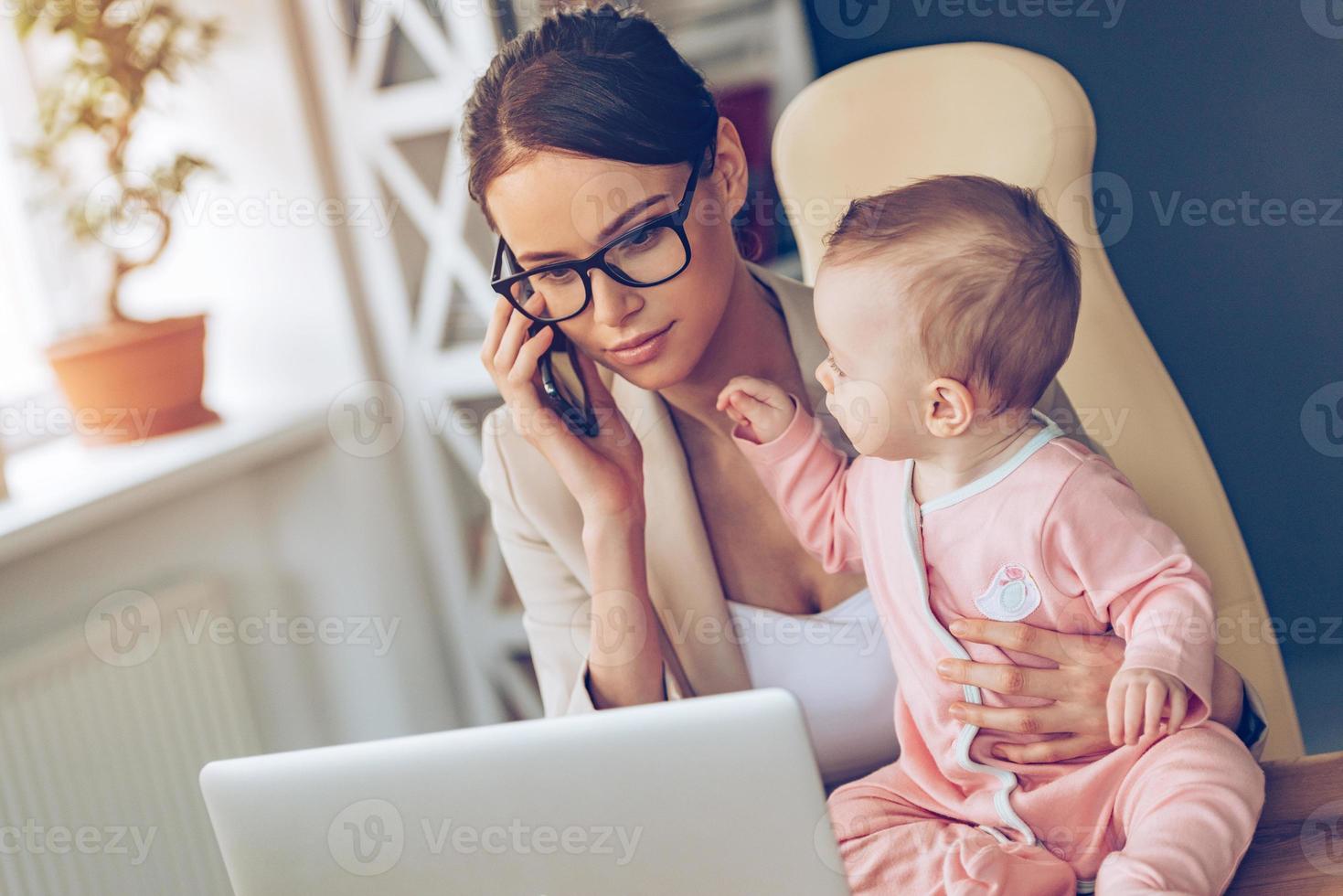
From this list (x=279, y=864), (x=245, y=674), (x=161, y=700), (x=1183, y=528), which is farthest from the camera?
(x=245, y=674)

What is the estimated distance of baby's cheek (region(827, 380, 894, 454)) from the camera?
2.94 feet

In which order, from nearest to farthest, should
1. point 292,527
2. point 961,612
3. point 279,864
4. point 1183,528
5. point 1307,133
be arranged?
point 279,864, point 961,612, point 1183,528, point 1307,133, point 292,527

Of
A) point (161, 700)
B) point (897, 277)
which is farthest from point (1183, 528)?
point (161, 700)

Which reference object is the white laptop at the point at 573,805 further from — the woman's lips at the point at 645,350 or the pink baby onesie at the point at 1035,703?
the woman's lips at the point at 645,350

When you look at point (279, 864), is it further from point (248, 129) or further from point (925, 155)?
point (248, 129)

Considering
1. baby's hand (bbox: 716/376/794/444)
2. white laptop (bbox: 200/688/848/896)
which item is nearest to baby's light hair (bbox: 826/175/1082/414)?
baby's hand (bbox: 716/376/794/444)

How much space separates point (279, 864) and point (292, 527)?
1.41 m

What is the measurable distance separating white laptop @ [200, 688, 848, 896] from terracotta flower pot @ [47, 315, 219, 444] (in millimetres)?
1201

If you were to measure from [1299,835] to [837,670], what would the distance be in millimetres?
404

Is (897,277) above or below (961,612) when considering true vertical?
above

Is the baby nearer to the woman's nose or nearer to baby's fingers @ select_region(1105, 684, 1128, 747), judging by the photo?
baby's fingers @ select_region(1105, 684, 1128, 747)

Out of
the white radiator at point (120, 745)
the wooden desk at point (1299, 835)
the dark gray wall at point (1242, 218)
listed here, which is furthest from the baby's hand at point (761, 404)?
the white radiator at point (120, 745)

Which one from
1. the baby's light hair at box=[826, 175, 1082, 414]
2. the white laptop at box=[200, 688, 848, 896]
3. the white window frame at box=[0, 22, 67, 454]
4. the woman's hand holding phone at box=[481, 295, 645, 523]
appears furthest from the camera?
the white window frame at box=[0, 22, 67, 454]

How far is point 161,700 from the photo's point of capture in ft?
6.07
